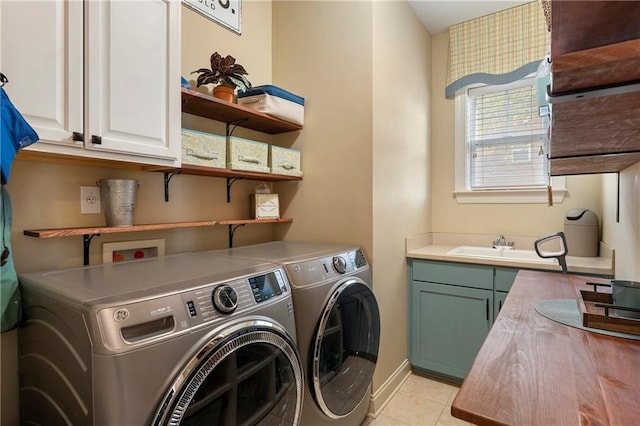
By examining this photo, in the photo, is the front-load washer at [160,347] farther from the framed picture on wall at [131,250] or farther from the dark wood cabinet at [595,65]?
the dark wood cabinet at [595,65]

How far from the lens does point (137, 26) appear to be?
4.20 feet

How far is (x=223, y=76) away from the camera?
1.73 metres

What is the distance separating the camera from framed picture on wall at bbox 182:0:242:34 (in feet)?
6.01

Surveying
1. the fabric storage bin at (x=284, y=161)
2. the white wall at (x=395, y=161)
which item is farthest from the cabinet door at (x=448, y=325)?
the fabric storage bin at (x=284, y=161)

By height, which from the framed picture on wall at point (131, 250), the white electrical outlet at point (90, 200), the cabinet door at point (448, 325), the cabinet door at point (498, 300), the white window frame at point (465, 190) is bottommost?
the cabinet door at point (448, 325)

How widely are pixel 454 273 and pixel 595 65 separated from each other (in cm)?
185

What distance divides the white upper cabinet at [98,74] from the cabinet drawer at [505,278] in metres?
1.98

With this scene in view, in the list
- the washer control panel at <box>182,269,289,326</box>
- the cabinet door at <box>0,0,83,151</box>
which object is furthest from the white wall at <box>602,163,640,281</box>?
the cabinet door at <box>0,0,83,151</box>

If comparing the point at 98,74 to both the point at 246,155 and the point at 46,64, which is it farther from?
the point at 246,155

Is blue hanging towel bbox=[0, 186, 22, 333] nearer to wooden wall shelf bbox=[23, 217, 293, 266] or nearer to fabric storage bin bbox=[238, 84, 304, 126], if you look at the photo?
wooden wall shelf bbox=[23, 217, 293, 266]

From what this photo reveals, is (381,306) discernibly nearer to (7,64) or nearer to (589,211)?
(589,211)

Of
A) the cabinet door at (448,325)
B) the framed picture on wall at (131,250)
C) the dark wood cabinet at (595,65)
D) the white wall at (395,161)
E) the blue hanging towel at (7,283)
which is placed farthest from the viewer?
the cabinet door at (448,325)

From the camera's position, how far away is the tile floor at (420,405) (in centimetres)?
195

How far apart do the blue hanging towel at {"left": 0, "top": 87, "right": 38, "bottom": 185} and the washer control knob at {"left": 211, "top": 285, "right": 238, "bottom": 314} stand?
27.8 inches
